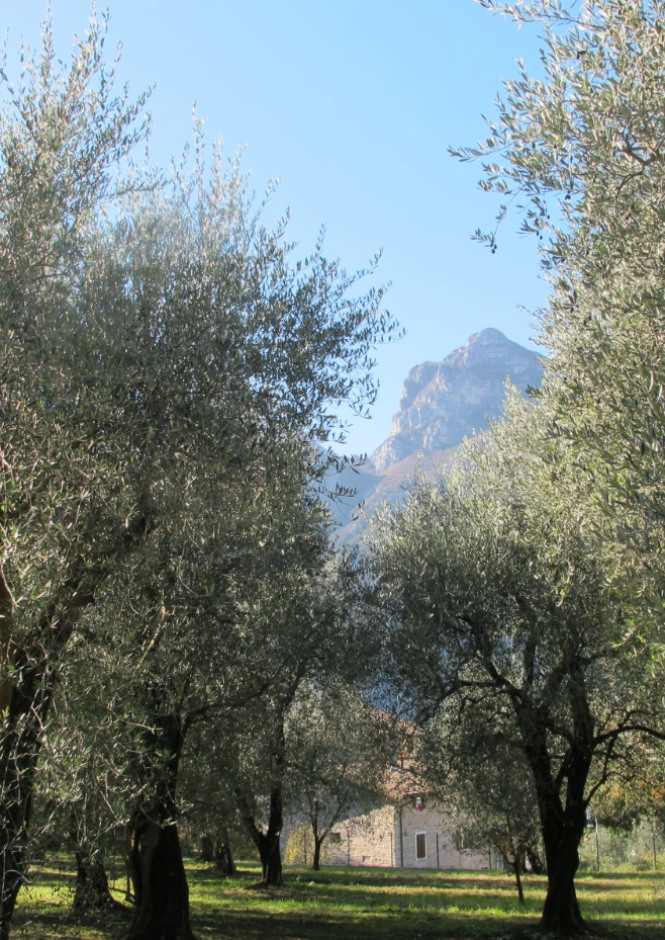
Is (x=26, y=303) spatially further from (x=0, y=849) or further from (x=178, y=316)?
(x=0, y=849)

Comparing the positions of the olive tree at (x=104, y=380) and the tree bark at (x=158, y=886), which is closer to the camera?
the olive tree at (x=104, y=380)

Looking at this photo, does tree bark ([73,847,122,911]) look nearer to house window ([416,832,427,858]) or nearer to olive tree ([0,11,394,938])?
olive tree ([0,11,394,938])

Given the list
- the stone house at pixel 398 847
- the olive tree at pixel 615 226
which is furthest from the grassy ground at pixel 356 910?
the stone house at pixel 398 847

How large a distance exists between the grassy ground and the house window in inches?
988

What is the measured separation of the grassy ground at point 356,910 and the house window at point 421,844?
25103 millimetres

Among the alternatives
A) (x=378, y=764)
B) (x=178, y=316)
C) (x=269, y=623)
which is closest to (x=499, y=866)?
(x=378, y=764)

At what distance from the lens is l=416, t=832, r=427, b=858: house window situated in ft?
196

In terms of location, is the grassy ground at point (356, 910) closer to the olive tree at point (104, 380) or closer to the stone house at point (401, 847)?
the olive tree at point (104, 380)

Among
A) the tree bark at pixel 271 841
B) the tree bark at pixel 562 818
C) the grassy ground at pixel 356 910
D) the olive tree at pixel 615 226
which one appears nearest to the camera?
the olive tree at pixel 615 226

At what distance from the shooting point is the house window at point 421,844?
59750 millimetres

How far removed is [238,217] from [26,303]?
12.9 ft

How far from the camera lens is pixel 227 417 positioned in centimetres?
955

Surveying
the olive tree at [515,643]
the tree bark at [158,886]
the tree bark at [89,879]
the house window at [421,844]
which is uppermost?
the olive tree at [515,643]

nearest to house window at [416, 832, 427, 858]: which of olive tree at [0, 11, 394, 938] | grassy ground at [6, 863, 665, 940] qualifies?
grassy ground at [6, 863, 665, 940]
